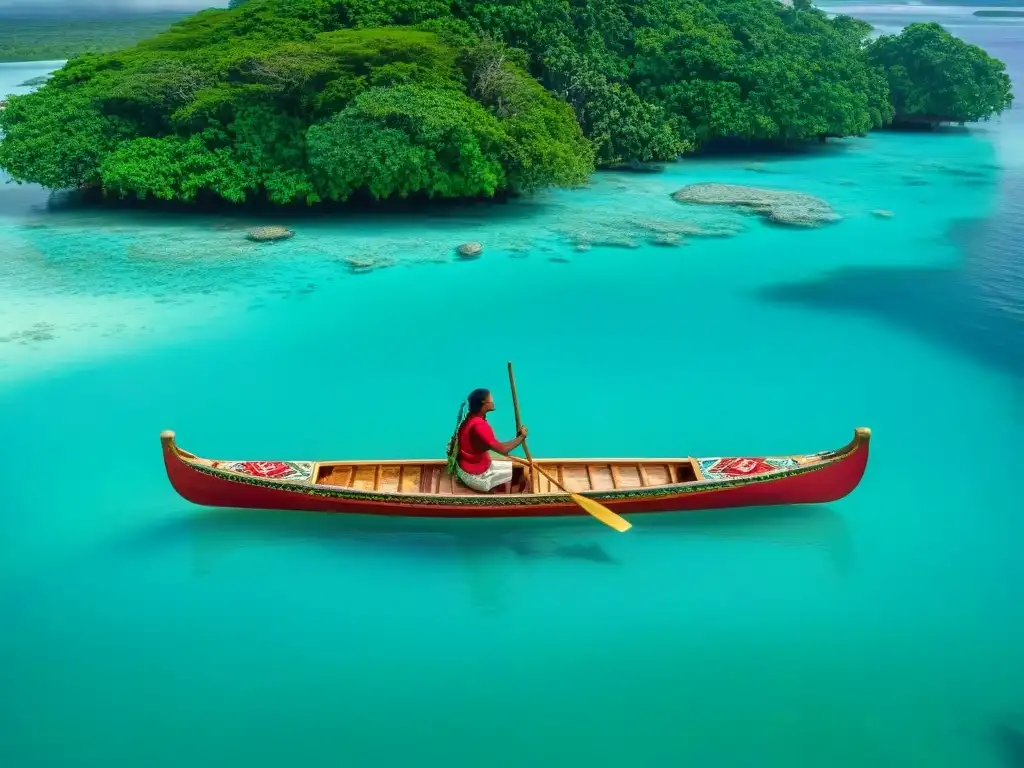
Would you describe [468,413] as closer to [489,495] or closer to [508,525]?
[489,495]

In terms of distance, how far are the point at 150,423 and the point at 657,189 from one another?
53.9ft

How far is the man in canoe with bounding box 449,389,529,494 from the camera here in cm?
938

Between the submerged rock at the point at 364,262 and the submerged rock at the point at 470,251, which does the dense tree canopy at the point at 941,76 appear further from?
the submerged rock at the point at 364,262

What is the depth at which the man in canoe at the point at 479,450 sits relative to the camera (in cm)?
938

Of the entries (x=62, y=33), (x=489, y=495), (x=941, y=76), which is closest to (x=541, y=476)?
(x=489, y=495)

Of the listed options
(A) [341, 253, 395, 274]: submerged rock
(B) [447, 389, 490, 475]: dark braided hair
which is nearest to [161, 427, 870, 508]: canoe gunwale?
(B) [447, 389, 490, 475]: dark braided hair

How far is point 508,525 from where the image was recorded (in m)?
9.98

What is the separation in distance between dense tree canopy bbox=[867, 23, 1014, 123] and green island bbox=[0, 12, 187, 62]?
33739 mm

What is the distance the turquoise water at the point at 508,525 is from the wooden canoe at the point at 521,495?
42 centimetres

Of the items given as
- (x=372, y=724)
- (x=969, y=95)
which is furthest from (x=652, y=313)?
(x=969, y=95)

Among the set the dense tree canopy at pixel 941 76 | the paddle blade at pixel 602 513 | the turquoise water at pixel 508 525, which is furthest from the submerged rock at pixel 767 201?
the paddle blade at pixel 602 513

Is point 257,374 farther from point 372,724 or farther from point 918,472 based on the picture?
point 918,472

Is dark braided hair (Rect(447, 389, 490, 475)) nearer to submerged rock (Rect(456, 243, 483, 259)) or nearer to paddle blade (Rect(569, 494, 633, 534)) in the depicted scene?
paddle blade (Rect(569, 494, 633, 534))

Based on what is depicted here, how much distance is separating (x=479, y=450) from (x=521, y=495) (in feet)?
2.13
